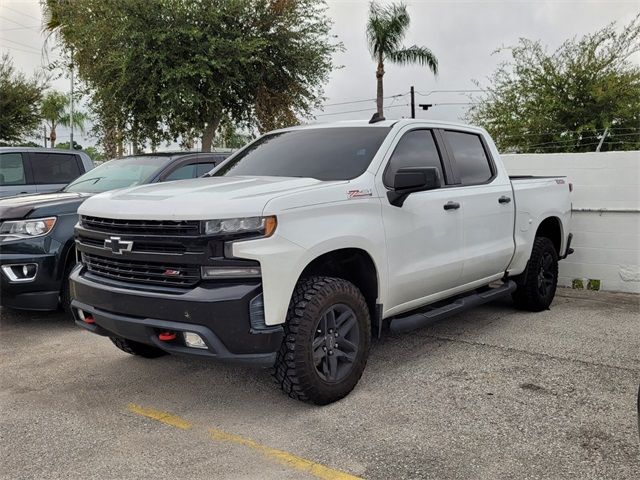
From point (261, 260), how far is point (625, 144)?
18.1 m

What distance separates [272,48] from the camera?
1691 cm

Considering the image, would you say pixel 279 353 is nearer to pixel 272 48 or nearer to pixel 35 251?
pixel 35 251

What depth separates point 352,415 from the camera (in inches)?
147

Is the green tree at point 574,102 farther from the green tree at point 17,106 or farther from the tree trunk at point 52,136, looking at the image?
the tree trunk at point 52,136

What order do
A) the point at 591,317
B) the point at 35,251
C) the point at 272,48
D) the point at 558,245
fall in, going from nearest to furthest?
the point at 35,251 < the point at 591,317 < the point at 558,245 < the point at 272,48

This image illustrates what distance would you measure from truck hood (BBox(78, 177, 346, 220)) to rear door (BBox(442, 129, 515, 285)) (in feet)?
5.33

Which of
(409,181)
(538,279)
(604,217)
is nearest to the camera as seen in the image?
(409,181)

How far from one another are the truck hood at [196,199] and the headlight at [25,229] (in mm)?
1914

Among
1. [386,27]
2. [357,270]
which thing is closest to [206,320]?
[357,270]

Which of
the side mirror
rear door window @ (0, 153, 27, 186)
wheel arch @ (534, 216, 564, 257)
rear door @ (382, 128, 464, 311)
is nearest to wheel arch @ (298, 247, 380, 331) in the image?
rear door @ (382, 128, 464, 311)

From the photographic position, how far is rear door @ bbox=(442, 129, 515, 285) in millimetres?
5027

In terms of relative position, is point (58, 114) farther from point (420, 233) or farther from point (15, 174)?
point (420, 233)

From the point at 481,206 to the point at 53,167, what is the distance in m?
6.86

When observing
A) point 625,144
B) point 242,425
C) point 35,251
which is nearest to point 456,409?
point 242,425
